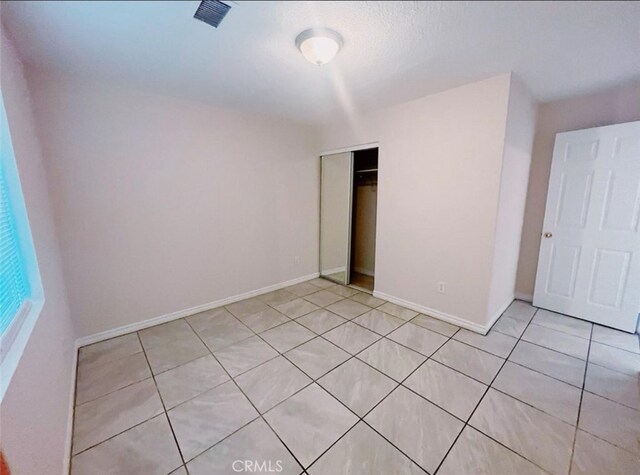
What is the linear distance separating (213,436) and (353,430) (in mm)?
805

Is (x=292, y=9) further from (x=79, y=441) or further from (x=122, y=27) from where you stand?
(x=79, y=441)

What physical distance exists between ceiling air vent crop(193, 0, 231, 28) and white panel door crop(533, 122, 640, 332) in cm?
339

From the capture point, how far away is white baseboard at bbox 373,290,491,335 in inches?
97.3

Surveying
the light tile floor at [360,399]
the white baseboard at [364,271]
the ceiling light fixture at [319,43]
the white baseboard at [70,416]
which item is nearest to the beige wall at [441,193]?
the light tile floor at [360,399]

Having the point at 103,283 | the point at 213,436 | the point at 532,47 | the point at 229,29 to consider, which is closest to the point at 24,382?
the point at 213,436

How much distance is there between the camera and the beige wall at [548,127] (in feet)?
7.97

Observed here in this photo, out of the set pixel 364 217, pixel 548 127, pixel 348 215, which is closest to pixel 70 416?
pixel 348 215

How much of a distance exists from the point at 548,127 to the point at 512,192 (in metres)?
1.04

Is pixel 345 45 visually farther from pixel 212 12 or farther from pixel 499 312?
pixel 499 312

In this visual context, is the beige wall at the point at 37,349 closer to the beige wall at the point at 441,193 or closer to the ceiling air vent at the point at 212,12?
the ceiling air vent at the point at 212,12

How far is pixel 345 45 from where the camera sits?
169 cm

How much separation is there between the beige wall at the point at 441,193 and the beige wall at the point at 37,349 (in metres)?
2.91

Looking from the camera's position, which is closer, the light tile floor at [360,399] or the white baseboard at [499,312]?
the light tile floor at [360,399]

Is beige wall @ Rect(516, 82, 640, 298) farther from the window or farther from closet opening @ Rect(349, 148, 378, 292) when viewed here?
the window
